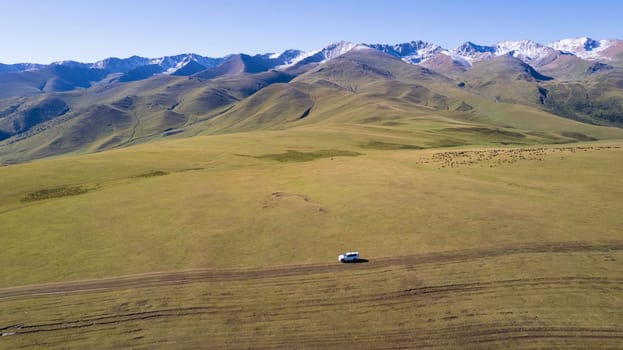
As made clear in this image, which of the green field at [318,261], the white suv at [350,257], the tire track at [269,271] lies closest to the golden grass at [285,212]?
the green field at [318,261]

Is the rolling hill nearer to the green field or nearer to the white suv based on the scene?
the green field

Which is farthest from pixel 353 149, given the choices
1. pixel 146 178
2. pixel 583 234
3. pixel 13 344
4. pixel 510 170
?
pixel 13 344

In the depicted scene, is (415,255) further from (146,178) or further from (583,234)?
(146,178)

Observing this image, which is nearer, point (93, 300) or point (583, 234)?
point (93, 300)

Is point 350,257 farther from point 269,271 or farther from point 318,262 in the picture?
point 269,271

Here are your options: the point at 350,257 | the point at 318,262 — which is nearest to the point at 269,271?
the point at 318,262

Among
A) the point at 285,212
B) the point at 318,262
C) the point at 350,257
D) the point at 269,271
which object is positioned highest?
the point at 285,212

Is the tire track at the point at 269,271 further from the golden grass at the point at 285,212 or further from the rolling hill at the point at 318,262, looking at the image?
the golden grass at the point at 285,212
